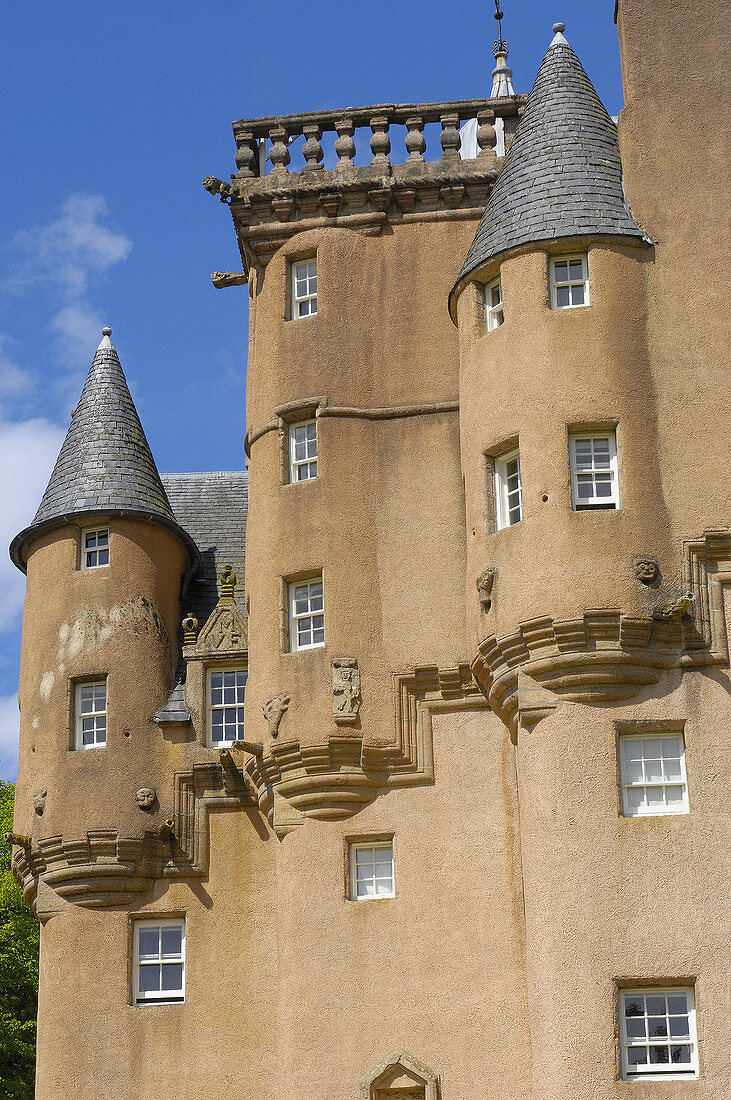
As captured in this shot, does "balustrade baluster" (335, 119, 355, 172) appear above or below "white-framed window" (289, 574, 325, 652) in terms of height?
above

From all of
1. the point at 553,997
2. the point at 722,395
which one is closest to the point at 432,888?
the point at 553,997

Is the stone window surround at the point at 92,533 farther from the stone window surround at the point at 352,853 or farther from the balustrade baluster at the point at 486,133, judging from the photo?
the balustrade baluster at the point at 486,133

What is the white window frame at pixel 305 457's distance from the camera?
105 ft

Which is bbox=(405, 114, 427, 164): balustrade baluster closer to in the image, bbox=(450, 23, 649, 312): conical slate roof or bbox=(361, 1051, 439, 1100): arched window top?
bbox=(450, 23, 649, 312): conical slate roof

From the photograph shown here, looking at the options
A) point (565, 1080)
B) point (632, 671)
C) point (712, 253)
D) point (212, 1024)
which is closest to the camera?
point (565, 1080)

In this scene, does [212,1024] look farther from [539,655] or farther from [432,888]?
[539,655]

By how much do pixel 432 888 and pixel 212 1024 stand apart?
18.5 ft

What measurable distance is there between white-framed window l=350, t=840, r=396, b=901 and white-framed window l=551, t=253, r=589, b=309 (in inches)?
383

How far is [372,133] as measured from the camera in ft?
111

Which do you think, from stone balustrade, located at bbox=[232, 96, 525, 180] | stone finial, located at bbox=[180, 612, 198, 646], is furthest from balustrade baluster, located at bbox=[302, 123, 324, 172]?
stone finial, located at bbox=[180, 612, 198, 646]

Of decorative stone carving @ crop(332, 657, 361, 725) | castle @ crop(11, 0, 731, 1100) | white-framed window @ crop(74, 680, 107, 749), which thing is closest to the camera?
castle @ crop(11, 0, 731, 1100)

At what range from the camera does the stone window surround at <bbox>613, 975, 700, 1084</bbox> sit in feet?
79.9

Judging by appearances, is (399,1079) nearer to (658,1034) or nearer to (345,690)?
(658,1034)

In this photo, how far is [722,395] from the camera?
2789 centimetres
